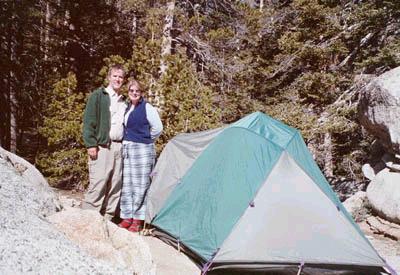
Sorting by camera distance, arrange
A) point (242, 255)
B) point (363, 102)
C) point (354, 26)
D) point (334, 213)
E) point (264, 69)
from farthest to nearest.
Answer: point (264, 69), point (354, 26), point (363, 102), point (334, 213), point (242, 255)

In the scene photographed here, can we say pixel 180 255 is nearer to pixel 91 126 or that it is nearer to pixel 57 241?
pixel 91 126

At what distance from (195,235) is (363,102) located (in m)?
5.54

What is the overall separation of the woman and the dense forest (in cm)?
292

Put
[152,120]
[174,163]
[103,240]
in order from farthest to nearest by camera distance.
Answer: [174,163]
[152,120]
[103,240]

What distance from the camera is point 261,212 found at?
5059 millimetres

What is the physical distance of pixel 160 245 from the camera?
5.78 meters

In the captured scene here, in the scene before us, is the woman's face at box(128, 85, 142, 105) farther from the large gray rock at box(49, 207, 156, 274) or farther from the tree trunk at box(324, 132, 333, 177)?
Result: the tree trunk at box(324, 132, 333, 177)

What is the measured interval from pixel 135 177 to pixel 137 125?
71 centimetres

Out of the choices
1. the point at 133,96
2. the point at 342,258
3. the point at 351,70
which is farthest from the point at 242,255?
the point at 351,70

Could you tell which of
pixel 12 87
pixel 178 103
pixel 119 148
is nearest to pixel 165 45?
pixel 178 103

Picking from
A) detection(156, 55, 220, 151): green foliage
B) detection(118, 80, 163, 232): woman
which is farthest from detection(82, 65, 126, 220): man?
detection(156, 55, 220, 151): green foliage

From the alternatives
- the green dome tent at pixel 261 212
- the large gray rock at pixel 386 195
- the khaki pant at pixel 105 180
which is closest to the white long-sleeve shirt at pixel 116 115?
the khaki pant at pixel 105 180

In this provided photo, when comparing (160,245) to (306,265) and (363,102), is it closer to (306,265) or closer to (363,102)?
(306,265)

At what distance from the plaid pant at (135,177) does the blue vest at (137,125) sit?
0.29 feet
